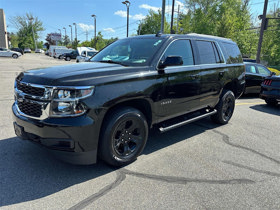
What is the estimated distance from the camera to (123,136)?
10.4ft

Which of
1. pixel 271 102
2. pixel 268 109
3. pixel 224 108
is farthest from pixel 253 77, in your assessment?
pixel 224 108

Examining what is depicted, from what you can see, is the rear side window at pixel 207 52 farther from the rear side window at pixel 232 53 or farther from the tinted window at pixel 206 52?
the rear side window at pixel 232 53

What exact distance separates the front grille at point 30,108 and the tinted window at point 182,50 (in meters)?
2.11

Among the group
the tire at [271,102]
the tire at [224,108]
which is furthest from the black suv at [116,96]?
the tire at [271,102]

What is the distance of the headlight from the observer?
259 centimetres

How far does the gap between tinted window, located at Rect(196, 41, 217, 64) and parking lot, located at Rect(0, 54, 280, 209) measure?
1633 millimetres

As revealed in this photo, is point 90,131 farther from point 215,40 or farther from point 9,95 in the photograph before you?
point 9,95

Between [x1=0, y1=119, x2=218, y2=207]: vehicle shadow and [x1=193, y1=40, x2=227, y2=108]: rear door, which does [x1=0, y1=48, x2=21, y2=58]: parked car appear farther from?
[x1=193, y1=40, x2=227, y2=108]: rear door

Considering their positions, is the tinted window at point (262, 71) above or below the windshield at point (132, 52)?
below

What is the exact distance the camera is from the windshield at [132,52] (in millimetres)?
3592

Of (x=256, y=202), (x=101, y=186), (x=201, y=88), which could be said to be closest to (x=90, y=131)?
(x=101, y=186)

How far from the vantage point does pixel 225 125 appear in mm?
5539

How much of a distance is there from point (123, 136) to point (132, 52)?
157cm

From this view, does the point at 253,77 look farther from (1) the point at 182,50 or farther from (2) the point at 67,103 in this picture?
(2) the point at 67,103
